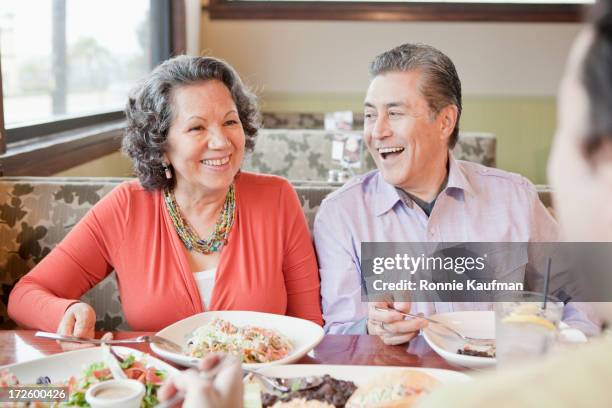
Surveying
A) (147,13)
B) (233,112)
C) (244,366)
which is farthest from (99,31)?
(244,366)

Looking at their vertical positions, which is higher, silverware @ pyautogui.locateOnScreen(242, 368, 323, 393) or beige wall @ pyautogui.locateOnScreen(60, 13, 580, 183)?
beige wall @ pyautogui.locateOnScreen(60, 13, 580, 183)

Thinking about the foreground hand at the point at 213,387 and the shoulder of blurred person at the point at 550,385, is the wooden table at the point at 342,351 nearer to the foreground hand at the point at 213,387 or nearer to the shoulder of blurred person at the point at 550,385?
the foreground hand at the point at 213,387

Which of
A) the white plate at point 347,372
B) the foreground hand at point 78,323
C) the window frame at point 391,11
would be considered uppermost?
the window frame at point 391,11

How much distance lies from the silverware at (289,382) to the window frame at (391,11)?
4268 millimetres

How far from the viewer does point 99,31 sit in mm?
3791

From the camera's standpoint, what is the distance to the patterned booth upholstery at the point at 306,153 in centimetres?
371

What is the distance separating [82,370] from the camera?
4.14ft

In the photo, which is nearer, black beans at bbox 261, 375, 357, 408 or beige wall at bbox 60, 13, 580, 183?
black beans at bbox 261, 375, 357, 408

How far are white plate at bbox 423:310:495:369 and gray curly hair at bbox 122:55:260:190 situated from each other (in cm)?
87

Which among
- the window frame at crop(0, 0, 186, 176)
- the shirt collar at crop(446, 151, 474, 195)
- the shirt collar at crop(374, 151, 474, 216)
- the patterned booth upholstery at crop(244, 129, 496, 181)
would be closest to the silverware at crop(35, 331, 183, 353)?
the shirt collar at crop(374, 151, 474, 216)

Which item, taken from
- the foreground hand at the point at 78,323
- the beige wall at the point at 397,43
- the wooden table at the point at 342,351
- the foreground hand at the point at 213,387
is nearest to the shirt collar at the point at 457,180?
the wooden table at the point at 342,351

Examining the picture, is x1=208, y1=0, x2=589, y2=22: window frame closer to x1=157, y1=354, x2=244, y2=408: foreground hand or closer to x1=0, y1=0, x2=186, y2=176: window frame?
Answer: x1=0, y1=0, x2=186, y2=176: window frame

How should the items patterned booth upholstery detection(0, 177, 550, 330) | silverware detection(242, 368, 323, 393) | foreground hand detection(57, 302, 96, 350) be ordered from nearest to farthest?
silverware detection(242, 368, 323, 393)
foreground hand detection(57, 302, 96, 350)
patterned booth upholstery detection(0, 177, 550, 330)

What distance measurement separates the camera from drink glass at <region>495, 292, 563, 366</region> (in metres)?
1.04
